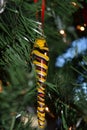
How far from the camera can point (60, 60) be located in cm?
68

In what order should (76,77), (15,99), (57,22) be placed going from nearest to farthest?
(15,99) → (76,77) → (57,22)

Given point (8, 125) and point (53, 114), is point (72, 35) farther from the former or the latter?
point (8, 125)

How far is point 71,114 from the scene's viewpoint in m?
0.42

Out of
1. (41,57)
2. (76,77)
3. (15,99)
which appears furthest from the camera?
(76,77)

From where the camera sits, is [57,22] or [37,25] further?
[57,22]

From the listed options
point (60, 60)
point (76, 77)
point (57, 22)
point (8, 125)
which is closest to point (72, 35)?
point (57, 22)

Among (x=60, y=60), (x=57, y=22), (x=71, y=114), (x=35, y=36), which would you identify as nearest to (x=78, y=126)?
(x=71, y=114)

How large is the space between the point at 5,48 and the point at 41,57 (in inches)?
2.8

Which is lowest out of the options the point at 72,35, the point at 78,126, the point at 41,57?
the point at 78,126

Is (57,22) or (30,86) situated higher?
(57,22)

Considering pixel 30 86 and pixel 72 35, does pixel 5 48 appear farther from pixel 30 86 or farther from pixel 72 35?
pixel 72 35

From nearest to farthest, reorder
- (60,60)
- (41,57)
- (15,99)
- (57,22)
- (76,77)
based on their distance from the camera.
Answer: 1. (15,99)
2. (41,57)
3. (76,77)
4. (60,60)
5. (57,22)

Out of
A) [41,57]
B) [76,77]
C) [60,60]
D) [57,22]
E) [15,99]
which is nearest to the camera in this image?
[15,99]

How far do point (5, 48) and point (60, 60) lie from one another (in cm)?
27
